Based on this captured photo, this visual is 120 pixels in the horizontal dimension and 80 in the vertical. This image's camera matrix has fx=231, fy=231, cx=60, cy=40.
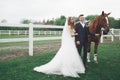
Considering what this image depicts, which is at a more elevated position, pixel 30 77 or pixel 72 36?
pixel 72 36

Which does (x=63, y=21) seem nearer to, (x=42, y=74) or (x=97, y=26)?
(x=97, y=26)

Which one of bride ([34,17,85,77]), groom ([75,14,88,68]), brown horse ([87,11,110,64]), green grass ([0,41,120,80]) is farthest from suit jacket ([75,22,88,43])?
green grass ([0,41,120,80])

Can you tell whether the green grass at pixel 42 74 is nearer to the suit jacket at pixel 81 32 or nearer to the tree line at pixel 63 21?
the suit jacket at pixel 81 32

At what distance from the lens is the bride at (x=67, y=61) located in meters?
7.18

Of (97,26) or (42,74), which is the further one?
(97,26)

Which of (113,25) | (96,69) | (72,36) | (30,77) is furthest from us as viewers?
(113,25)

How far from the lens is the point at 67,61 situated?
7.29m

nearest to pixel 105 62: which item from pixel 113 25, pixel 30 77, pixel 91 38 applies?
pixel 91 38

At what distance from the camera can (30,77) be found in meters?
6.73

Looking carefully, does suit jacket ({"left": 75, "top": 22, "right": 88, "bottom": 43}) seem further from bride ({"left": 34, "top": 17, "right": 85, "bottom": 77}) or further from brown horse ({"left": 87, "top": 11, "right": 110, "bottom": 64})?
brown horse ({"left": 87, "top": 11, "right": 110, "bottom": 64})

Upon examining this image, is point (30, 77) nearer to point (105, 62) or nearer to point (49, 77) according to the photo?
point (49, 77)

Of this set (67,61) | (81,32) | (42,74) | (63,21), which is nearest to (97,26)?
(81,32)

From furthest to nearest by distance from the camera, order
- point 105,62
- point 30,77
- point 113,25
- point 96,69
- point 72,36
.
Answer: point 113,25 → point 105,62 → point 96,69 → point 72,36 → point 30,77

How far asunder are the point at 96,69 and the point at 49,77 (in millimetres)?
2186
